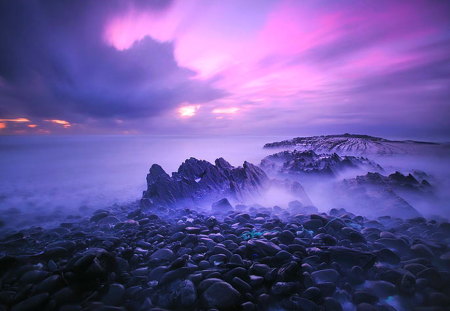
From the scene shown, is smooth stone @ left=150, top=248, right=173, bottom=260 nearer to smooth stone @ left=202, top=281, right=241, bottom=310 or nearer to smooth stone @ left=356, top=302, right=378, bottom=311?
smooth stone @ left=202, top=281, right=241, bottom=310

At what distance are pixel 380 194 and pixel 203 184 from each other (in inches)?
313

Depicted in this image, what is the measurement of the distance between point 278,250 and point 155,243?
3.25m

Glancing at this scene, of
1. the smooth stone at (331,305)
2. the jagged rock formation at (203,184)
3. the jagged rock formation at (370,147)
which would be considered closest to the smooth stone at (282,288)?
the smooth stone at (331,305)

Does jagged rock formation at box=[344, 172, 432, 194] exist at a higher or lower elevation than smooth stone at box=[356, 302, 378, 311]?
higher

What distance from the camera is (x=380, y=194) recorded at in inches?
340

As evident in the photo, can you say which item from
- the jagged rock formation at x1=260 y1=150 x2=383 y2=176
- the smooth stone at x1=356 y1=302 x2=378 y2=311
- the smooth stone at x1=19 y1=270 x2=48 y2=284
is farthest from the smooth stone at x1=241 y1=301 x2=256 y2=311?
the jagged rock formation at x1=260 y1=150 x2=383 y2=176

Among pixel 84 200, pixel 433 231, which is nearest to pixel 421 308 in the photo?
pixel 433 231

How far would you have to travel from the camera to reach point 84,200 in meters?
10.6

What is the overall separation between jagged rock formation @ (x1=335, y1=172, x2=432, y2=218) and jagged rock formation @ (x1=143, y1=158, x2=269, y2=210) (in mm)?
3904

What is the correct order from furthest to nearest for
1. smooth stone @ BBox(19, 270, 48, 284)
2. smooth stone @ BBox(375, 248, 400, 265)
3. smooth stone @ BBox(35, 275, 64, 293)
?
1. smooth stone @ BBox(375, 248, 400, 265)
2. smooth stone @ BBox(19, 270, 48, 284)
3. smooth stone @ BBox(35, 275, 64, 293)

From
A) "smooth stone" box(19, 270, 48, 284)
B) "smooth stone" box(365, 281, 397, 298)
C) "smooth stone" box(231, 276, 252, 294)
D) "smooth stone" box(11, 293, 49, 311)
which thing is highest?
"smooth stone" box(11, 293, 49, 311)

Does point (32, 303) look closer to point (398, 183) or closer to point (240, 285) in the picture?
point (240, 285)

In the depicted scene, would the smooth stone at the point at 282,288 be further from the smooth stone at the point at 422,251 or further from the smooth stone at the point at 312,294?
the smooth stone at the point at 422,251

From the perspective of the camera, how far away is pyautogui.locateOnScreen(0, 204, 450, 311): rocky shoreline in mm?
3326
